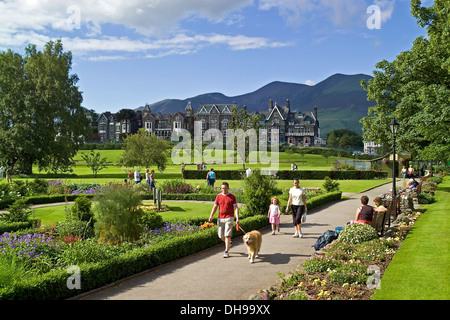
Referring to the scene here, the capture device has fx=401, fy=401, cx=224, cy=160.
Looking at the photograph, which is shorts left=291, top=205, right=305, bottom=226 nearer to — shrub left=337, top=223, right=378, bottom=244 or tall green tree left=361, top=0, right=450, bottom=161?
shrub left=337, top=223, right=378, bottom=244

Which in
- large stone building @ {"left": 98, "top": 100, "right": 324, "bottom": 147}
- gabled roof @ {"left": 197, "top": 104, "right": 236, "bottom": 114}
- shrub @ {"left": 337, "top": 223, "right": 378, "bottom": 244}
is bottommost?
shrub @ {"left": 337, "top": 223, "right": 378, "bottom": 244}

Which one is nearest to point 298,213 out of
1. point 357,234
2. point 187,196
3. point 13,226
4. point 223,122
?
point 357,234

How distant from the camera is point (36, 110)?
159ft

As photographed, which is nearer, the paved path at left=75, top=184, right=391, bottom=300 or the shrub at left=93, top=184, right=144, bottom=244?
the paved path at left=75, top=184, right=391, bottom=300

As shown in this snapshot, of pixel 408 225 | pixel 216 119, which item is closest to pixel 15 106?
pixel 408 225

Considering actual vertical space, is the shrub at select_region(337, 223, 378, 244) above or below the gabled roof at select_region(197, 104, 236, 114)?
below

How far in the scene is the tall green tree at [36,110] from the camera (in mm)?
46906

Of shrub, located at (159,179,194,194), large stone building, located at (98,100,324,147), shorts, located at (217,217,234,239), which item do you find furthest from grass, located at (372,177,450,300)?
large stone building, located at (98,100,324,147)

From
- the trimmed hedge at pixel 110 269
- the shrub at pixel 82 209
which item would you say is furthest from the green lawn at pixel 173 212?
the trimmed hedge at pixel 110 269

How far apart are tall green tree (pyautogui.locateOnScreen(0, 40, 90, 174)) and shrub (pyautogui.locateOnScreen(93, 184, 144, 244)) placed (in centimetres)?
3994

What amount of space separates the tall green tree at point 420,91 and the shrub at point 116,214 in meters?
17.0

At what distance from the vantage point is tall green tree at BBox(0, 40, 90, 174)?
46906mm

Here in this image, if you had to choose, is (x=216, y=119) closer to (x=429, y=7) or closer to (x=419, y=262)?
(x=429, y=7)

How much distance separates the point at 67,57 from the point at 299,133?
94274mm
